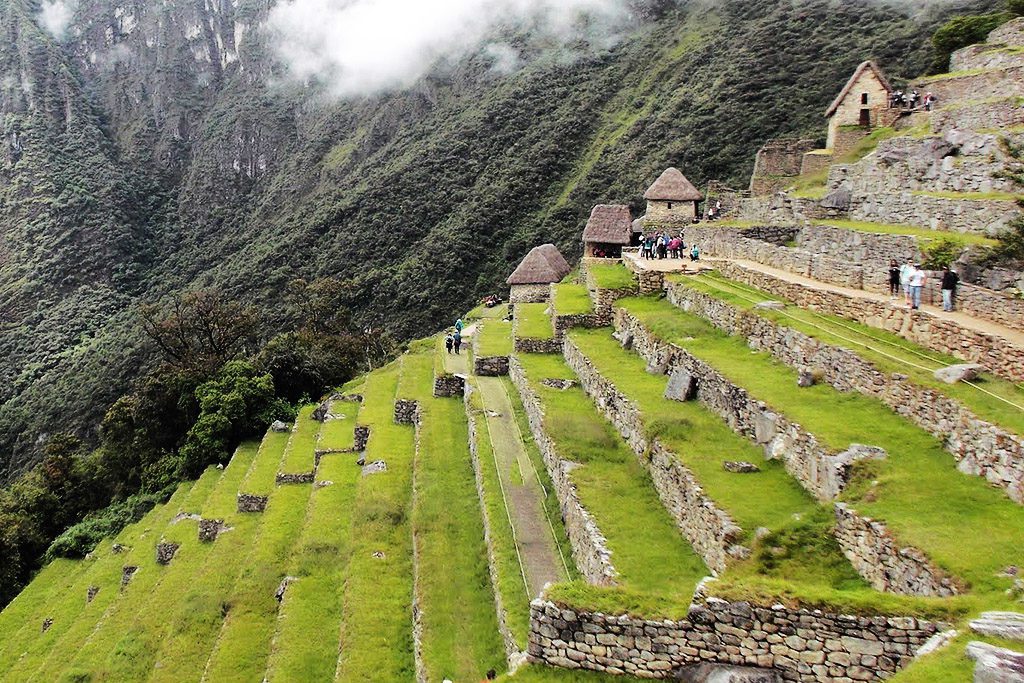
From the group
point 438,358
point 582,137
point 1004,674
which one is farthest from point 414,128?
point 1004,674

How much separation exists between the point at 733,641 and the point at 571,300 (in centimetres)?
1737

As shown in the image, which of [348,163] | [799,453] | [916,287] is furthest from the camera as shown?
[348,163]

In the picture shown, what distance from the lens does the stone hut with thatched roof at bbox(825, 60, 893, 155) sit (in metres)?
28.2

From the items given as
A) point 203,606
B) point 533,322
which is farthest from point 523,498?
point 533,322

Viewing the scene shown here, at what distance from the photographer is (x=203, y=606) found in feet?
57.7

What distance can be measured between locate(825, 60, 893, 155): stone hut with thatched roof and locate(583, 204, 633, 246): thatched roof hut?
788 cm

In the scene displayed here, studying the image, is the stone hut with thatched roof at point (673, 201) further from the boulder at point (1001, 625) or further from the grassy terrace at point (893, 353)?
the boulder at point (1001, 625)

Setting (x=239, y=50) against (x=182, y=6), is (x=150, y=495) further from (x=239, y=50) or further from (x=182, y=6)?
(x=182, y=6)

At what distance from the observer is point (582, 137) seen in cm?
8194

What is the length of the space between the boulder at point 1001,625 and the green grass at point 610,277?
51.3 feet

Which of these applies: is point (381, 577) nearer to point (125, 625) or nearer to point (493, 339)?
point (125, 625)

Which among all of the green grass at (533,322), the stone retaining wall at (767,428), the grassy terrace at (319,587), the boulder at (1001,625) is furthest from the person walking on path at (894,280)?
the grassy terrace at (319,587)

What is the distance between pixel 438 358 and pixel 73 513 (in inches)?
876

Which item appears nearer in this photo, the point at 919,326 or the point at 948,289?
the point at 919,326
